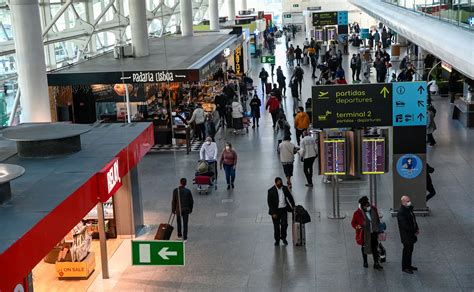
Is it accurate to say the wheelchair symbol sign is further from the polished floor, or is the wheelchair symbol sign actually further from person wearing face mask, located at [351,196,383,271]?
person wearing face mask, located at [351,196,383,271]

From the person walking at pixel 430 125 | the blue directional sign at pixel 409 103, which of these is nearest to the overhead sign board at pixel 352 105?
the blue directional sign at pixel 409 103

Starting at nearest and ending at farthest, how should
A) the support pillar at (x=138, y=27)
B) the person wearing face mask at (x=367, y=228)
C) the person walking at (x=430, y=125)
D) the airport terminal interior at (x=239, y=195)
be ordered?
the airport terminal interior at (x=239, y=195) → the person wearing face mask at (x=367, y=228) → the person walking at (x=430, y=125) → the support pillar at (x=138, y=27)

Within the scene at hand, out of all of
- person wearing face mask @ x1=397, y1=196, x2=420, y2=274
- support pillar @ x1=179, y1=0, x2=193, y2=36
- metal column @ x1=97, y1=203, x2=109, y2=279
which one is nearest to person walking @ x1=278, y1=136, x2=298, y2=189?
person wearing face mask @ x1=397, y1=196, x2=420, y2=274

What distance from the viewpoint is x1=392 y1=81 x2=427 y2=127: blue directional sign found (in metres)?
14.6

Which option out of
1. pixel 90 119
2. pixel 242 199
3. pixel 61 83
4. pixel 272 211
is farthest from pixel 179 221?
pixel 90 119

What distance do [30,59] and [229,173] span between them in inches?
213

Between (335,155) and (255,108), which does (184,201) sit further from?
(255,108)

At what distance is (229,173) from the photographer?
18.2 metres

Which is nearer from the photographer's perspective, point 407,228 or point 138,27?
point 407,228

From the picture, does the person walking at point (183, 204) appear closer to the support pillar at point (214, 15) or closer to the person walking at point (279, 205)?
the person walking at point (279, 205)

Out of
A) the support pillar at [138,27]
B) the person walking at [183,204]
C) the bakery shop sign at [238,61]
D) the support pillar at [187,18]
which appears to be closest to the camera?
the person walking at [183,204]

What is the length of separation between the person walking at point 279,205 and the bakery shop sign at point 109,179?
303cm

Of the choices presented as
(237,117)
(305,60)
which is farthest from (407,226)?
(305,60)

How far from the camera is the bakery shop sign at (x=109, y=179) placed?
1091cm
